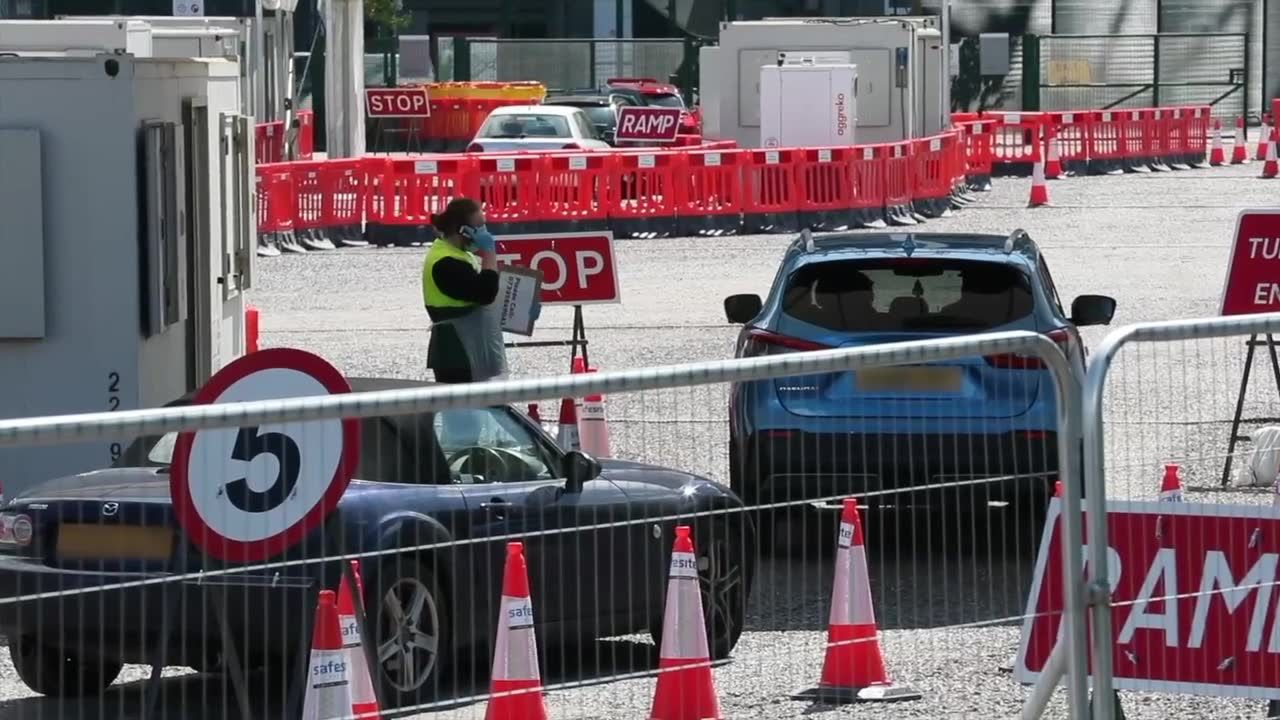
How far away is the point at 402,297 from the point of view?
72.8ft

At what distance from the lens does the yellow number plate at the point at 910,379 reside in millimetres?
5723

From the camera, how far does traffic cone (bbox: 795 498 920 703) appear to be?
19.0 ft

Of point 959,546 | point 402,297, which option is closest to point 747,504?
point 959,546

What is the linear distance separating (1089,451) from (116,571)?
7.25 feet

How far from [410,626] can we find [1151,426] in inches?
91.1

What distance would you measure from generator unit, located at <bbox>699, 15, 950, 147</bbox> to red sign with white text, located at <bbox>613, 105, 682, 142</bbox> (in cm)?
121

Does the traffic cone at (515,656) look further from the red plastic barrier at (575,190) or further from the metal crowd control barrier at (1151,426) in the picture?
the red plastic barrier at (575,190)

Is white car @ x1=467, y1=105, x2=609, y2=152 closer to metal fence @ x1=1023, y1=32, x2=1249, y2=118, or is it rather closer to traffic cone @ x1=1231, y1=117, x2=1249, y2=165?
traffic cone @ x1=1231, y1=117, x2=1249, y2=165

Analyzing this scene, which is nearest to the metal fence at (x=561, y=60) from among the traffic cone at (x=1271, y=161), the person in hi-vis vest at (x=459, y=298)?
the traffic cone at (x=1271, y=161)

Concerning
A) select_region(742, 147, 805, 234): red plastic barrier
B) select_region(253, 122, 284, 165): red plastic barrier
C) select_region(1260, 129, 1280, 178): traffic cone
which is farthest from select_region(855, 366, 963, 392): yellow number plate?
select_region(1260, 129, 1280, 178): traffic cone

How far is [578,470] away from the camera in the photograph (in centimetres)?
675

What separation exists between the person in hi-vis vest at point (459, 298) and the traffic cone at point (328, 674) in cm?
619

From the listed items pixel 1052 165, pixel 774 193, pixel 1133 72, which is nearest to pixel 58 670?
pixel 774 193

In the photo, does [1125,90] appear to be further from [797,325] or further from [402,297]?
[797,325]
